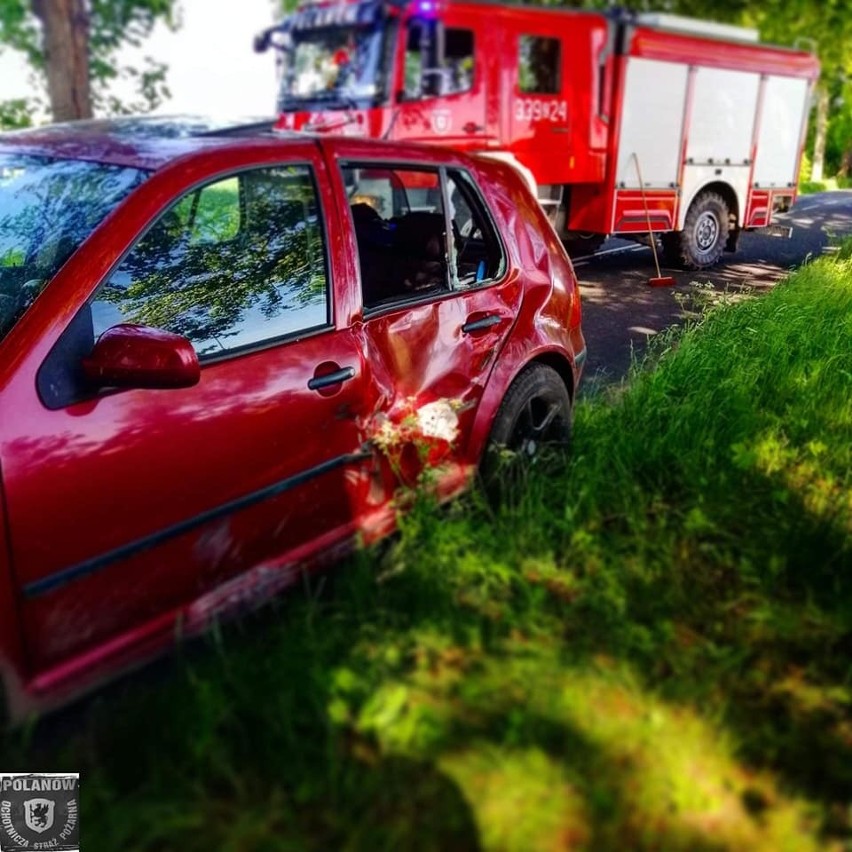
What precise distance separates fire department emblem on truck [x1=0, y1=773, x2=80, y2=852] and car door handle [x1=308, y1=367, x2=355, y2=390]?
1390 mm

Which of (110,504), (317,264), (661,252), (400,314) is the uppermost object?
(317,264)

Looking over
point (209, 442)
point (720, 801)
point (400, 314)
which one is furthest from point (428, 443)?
point (720, 801)

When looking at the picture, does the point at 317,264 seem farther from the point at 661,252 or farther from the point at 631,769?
the point at 661,252

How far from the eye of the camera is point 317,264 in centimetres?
317

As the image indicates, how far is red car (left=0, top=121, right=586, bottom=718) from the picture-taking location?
2.38 meters

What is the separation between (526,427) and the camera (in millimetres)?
4059

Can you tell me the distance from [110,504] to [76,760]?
0.67 metres

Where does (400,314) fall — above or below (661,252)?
above

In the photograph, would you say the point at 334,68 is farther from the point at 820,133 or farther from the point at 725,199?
the point at 820,133

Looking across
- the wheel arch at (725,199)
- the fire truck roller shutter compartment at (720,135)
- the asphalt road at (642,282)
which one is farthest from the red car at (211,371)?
the fire truck roller shutter compartment at (720,135)

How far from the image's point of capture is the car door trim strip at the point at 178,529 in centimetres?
236

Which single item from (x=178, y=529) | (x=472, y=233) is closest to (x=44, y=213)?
(x=178, y=529)

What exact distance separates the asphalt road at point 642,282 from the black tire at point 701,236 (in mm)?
184

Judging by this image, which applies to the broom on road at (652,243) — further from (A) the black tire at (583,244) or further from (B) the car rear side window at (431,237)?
(B) the car rear side window at (431,237)
